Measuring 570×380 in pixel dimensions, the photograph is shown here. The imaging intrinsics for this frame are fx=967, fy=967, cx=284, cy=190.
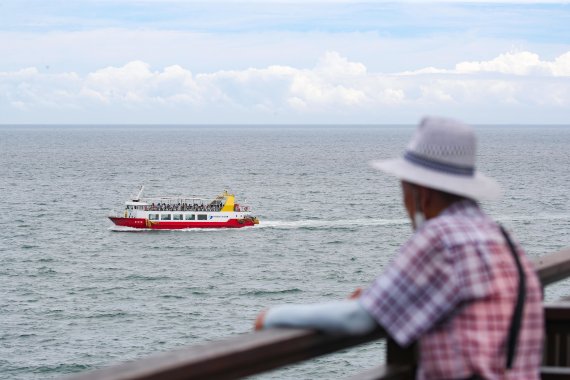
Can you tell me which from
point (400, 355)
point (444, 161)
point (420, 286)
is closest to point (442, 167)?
point (444, 161)

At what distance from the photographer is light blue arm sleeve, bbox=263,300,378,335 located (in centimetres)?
250

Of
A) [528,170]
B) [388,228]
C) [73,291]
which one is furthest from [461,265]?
[528,170]

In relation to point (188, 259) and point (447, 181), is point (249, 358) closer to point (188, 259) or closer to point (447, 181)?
point (447, 181)

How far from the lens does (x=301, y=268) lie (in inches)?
1961

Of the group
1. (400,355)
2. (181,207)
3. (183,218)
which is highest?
(400,355)

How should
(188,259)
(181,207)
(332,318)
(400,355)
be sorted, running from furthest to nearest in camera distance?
Answer: (181,207) < (188,259) < (400,355) < (332,318)

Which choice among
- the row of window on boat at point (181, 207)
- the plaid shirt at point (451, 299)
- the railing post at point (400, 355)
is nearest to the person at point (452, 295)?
the plaid shirt at point (451, 299)

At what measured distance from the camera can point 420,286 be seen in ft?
7.86

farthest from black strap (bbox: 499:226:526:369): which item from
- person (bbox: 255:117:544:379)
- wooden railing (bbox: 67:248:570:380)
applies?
wooden railing (bbox: 67:248:570:380)

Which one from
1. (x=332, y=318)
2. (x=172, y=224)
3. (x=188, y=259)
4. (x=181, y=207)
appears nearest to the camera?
(x=332, y=318)

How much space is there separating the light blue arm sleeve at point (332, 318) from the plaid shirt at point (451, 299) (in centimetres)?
5

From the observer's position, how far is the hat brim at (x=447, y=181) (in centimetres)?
256

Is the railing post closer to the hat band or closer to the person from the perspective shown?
the person

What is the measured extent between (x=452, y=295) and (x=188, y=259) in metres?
52.9
